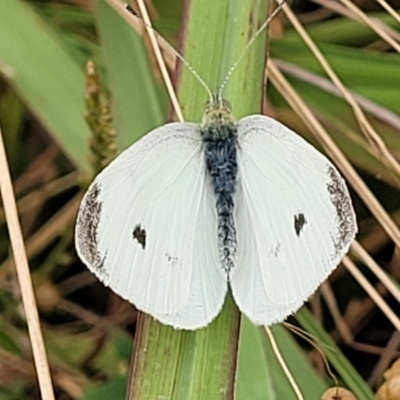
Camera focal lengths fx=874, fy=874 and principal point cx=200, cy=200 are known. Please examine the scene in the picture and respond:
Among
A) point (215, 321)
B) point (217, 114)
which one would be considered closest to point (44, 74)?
point (217, 114)

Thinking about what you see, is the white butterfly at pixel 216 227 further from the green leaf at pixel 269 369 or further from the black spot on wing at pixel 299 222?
the green leaf at pixel 269 369

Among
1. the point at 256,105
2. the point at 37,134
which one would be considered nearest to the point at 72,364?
the point at 37,134

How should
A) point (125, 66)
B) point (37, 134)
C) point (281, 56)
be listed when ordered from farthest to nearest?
point (37, 134) → point (281, 56) → point (125, 66)

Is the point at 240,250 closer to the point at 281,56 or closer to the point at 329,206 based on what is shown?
the point at 329,206

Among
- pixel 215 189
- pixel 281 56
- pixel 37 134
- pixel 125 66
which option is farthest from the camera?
pixel 37 134

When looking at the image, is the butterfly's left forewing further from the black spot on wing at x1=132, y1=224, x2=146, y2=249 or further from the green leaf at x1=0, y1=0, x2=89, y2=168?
the green leaf at x1=0, y1=0, x2=89, y2=168

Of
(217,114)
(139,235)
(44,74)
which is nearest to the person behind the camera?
(139,235)

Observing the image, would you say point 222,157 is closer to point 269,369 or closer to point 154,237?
point 154,237

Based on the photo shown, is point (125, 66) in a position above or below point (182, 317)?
above
